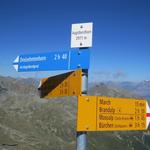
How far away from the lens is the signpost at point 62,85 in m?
9.12

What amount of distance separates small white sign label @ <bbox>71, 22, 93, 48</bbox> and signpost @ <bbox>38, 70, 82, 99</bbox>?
0.84 metres

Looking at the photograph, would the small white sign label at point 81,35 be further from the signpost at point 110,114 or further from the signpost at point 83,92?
the signpost at point 110,114

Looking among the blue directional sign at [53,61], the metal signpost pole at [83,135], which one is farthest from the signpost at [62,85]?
the blue directional sign at [53,61]

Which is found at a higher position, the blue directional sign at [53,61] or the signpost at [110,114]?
the blue directional sign at [53,61]

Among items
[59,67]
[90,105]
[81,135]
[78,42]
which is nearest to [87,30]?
[78,42]

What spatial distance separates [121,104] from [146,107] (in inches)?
51.9

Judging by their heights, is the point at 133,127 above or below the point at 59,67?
below

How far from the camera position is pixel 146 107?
10961 mm

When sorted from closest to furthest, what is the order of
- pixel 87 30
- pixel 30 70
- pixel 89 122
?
pixel 89 122 < pixel 87 30 < pixel 30 70

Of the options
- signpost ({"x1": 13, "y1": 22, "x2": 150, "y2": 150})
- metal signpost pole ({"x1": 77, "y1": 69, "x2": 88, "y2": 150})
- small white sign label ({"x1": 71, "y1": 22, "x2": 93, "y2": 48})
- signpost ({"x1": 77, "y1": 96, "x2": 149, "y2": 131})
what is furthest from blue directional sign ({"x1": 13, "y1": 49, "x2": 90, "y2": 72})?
signpost ({"x1": 77, "y1": 96, "x2": 149, "y2": 131})

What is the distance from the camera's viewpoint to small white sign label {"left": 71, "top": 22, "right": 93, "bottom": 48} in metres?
9.53

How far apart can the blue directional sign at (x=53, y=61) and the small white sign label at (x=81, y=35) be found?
0.20 metres

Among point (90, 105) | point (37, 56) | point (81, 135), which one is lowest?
point (81, 135)

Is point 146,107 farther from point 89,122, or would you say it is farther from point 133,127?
point 89,122
